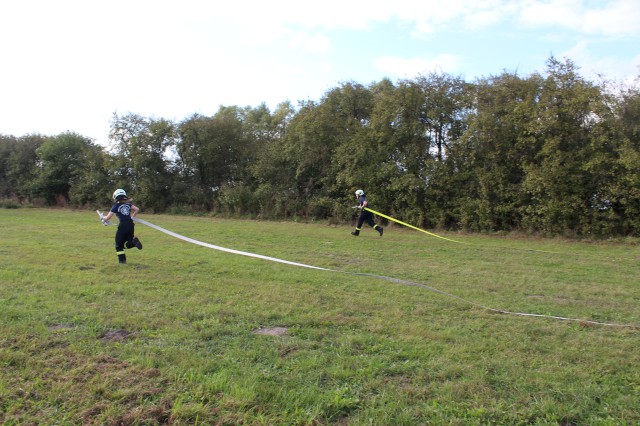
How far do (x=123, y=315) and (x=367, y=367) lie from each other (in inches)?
127

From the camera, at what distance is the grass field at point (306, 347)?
327 cm

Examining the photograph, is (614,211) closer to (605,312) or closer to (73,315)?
(605,312)

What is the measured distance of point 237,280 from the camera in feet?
26.1

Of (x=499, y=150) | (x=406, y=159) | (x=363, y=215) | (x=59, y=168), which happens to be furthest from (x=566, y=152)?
(x=59, y=168)

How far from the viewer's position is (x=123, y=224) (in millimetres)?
9750

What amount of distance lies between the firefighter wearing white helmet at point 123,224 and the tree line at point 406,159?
14.7 metres

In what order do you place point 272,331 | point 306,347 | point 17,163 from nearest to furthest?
1. point 306,347
2. point 272,331
3. point 17,163

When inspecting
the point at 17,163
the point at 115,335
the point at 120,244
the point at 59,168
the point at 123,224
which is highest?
the point at 17,163

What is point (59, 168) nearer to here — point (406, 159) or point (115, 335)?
point (406, 159)

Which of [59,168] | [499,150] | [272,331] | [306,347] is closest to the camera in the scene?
[306,347]

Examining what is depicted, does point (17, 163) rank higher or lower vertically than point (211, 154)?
lower

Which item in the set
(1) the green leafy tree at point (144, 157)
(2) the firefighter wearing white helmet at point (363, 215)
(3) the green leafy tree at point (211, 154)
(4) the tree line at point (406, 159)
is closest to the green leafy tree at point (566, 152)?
(4) the tree line at point (406, 159)

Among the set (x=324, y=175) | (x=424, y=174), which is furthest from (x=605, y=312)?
(x=324, y=175)

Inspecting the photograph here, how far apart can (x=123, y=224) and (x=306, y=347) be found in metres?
6.84
